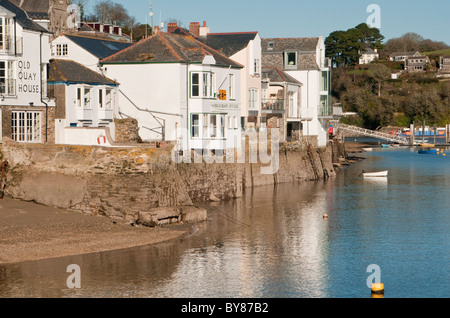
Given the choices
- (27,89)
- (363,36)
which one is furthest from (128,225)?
(363,36)

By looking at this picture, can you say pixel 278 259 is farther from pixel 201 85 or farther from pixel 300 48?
pixel 300 48

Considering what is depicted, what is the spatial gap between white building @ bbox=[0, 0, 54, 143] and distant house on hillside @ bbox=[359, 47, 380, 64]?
488 ft

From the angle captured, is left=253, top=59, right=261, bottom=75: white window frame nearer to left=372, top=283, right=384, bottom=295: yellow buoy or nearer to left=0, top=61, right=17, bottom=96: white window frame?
left=0, top=61, right=17, bottom=96: white window frame

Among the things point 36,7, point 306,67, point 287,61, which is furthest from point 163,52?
point 36,7

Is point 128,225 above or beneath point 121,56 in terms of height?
beneath

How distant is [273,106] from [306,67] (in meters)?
11.3

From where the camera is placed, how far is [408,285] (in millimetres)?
31797

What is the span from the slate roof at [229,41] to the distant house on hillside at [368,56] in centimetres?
12365

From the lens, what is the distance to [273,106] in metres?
71.4

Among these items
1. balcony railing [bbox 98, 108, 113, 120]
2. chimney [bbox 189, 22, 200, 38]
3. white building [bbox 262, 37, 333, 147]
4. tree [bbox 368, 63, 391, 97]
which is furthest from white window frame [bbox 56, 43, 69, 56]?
tree [bbox 368, 63, 391, 97]

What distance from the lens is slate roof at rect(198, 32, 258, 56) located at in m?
65.1
